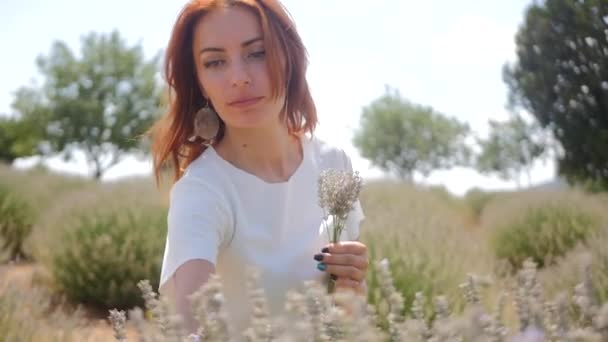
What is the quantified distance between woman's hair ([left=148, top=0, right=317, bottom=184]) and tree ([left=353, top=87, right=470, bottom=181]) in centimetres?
3490

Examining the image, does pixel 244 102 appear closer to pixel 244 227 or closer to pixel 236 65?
pixel 236 65

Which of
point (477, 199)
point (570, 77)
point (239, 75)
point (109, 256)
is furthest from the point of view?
point (477, 199)

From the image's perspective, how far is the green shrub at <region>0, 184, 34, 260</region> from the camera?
10039 millimetres

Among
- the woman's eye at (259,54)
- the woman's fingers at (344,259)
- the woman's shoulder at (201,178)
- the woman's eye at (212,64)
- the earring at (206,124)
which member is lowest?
the woman's fingers at (344,259)

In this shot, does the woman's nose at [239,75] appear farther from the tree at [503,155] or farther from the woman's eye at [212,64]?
the tree at [503,155]

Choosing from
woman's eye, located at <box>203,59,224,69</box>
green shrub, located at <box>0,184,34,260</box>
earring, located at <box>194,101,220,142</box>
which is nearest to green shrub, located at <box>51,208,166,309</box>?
green shrub, located at <box>0,184,34,260</box>

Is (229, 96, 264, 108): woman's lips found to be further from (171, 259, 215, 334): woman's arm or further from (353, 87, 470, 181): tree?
(353, 87, 470, 181): tree

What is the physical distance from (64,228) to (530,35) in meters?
8.31

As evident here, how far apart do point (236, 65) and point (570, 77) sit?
10610mm

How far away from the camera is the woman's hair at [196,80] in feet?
5.62

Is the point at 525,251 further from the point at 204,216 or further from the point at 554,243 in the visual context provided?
the point at 204,216

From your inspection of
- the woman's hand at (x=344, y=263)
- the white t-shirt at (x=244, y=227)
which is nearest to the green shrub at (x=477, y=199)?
the white t-shirt at (x=244, y=227)

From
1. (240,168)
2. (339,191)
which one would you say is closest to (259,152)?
(240,168)

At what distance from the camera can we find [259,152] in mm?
1874
